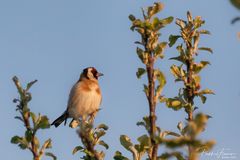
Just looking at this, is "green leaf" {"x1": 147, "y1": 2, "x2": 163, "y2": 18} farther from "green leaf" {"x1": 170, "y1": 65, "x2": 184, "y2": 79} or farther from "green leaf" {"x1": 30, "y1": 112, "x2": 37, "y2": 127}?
"green leaf" {"x1": 30, "y1": 112, "x2": 37, "y2": 127}

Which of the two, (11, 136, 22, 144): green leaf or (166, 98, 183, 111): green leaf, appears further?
(166, 98, 183, 111): green leaf

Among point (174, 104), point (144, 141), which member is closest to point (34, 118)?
point (144, 141)

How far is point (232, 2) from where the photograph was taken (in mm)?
1851

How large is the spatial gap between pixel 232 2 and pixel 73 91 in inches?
405

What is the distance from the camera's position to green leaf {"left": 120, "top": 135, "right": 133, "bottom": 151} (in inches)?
148

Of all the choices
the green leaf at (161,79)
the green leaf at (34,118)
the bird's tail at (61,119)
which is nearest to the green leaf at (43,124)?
the green leaf at (34,118)

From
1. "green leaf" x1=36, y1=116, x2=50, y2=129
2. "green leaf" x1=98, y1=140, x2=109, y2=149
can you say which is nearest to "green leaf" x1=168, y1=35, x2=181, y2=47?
"green leaf" x1=98, y1=140, x2=109, y2=149

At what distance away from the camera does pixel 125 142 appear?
12.4ft

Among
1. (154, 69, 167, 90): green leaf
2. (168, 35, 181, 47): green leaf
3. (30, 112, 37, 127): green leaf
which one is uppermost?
(168, 35, 181, 47): green leaf

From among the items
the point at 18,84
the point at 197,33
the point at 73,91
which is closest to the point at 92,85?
the point at 73,91

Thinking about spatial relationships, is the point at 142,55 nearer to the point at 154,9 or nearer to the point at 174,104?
the point at 174,104

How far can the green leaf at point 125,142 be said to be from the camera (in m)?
3.76

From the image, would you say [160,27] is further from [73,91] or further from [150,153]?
[73,91]

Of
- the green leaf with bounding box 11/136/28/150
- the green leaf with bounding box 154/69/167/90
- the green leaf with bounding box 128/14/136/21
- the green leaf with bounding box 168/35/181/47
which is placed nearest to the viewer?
the green leaf with bounding box 11/136/28/150
